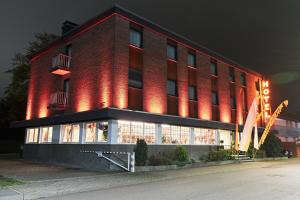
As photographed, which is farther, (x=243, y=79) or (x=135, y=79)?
(x=243, y=79)

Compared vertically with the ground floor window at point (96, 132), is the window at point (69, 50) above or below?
above

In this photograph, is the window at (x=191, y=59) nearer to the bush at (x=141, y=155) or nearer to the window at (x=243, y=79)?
the window at (x=243, y=79)

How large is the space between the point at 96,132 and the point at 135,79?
Answer: 4661mm

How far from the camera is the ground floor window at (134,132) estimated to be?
1898 cm

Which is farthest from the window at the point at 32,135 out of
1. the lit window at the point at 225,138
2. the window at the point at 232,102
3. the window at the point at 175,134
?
the window at the point at 232,102

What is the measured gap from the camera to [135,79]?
20.7 metres

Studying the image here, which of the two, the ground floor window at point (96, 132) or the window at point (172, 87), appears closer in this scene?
the ground floor window at point (96, 132)

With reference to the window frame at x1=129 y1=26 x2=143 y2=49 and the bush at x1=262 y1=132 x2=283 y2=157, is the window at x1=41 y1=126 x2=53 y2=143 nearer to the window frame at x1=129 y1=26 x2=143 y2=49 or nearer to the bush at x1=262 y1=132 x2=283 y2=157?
the window frame at x1=129 y1=26 x2=143 y2=49

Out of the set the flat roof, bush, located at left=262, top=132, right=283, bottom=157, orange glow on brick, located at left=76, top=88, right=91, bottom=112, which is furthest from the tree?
bush, located at left=262, top=132, right=283, bottom=157

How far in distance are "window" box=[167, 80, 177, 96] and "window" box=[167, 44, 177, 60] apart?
2.17 m

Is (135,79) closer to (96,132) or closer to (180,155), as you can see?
(96,132)

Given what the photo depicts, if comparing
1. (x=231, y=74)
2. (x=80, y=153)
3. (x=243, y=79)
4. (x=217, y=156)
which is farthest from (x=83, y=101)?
(x=243, y=79)

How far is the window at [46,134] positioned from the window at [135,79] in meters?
8.95

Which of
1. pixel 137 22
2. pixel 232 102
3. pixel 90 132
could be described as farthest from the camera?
pixel 232 102
